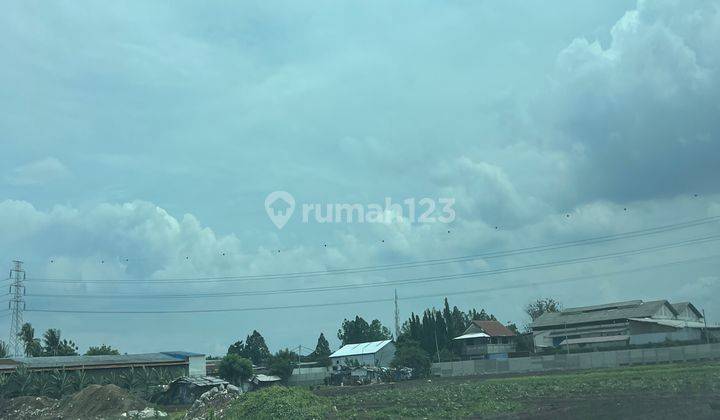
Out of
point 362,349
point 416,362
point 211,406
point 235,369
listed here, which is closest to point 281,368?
point 235,369

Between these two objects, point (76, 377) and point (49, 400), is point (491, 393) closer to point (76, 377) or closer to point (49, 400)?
point (49, 400)

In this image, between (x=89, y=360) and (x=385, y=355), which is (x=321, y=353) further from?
(x=89, y=360)

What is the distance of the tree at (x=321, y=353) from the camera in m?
127

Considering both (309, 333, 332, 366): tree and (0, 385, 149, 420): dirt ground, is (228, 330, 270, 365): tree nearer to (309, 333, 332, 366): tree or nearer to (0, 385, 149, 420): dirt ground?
(309, 333, 332, 366): tree

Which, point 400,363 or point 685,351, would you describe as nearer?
point 685,351

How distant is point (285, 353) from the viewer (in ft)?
371

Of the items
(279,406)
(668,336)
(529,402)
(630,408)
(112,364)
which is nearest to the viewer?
(630,408)

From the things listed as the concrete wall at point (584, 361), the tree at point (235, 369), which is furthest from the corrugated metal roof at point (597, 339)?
the tree at point (235, 369)

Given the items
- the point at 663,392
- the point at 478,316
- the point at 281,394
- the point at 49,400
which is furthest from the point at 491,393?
the point at 478,316

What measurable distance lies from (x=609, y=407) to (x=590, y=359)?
146ft

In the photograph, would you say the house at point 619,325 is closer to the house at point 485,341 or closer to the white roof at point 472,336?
the house at point 485,341

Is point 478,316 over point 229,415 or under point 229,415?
over

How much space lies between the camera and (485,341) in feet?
363

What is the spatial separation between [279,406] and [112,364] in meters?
55.7
